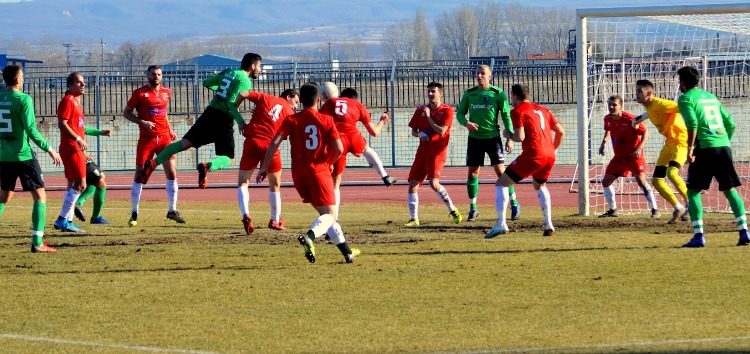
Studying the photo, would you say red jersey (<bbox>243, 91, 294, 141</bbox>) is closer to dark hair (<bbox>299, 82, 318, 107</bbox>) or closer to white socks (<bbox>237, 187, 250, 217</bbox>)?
white socks (<bbox>237, 187, 250, 217</bbox>)

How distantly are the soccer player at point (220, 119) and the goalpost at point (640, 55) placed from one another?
562 centimetres

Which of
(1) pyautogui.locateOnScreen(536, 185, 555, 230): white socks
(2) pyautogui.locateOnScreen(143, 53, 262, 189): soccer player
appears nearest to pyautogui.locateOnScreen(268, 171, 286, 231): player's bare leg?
(2) pyautogui.locateOnScreen(143, 53, 262, 189): soccer player

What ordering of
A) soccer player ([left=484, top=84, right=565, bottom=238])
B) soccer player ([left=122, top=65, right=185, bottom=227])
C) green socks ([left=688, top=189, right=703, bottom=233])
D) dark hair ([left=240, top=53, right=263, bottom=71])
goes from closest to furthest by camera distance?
green socks ([left=688, top=189, right=703, bottom=233]) → soccer player ([left=484, top=84, right=565, bottom=238]) → dark hair ([left=240, top=53, right=263, bottom=71]) → soccer player ([left=122, top=65, right=185, bottom=227])

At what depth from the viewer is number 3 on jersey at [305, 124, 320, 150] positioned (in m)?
13.2

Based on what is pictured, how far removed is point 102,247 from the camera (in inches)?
620

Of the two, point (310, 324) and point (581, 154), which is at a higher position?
point (581, 154)

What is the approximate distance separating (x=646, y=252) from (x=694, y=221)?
740 mm

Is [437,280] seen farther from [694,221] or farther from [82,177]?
[82,177]

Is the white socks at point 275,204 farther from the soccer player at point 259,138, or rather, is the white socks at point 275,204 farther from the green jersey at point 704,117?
the green jersey at point 704,117

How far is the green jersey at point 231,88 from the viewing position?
16906 millimetres

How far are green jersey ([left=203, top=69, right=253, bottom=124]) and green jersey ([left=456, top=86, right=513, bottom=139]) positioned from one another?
131 inches

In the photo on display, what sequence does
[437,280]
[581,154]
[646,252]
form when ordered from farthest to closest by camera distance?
1. [581,154]
2. [646,252]
3. [437,280]

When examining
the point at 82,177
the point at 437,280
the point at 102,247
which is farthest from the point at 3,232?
the point at 437,280

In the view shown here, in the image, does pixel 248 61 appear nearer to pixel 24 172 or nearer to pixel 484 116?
pixel 24 172
